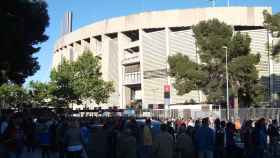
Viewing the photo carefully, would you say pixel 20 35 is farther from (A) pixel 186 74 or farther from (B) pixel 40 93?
(B) pixel 40 93

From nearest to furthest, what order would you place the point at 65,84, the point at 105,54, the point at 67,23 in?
the point at 65,84
the point at 105,54
the point at 67,23

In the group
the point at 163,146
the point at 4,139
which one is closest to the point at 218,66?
the point at 4,139

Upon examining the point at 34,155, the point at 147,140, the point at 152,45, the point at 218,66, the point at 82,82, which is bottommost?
the point at 34,155

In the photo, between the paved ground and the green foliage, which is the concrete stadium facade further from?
the paved ground

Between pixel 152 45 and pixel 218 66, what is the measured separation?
28583mm

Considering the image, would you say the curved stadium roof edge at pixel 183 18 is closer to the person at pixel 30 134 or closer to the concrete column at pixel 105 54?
the concrete column at pixel 105 54

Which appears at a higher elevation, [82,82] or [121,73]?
[121,73]

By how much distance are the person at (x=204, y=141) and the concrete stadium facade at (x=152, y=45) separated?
212 ft

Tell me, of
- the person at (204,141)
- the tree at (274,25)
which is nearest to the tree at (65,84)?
the tree at (274,25)

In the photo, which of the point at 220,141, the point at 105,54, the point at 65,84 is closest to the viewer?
the point at 220,141

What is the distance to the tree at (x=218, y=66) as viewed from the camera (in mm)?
55562

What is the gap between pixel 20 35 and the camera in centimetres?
2202

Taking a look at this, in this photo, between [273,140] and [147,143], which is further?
[273,140]

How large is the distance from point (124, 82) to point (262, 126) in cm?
7710
